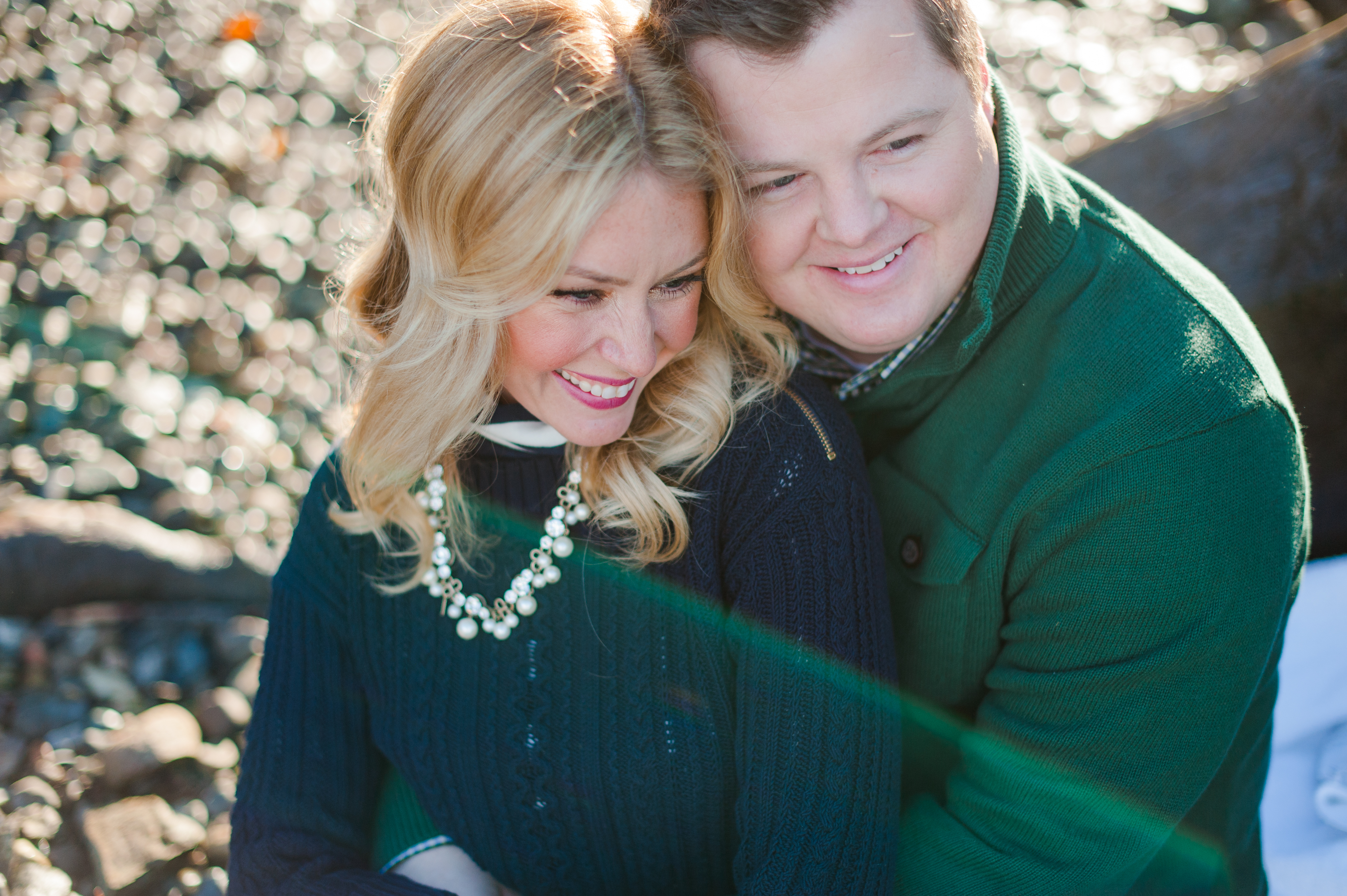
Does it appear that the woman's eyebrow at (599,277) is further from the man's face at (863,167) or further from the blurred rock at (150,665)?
the blurred rock at (150,665)

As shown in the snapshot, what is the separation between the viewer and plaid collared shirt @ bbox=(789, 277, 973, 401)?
1.89 meters

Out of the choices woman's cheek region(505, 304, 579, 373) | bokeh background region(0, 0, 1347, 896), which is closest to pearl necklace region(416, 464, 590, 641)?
woman's cheek region(505, 304, 579, 373)

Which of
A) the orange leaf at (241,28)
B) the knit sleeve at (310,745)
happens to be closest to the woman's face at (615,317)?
the knit sleeve at (310,745)

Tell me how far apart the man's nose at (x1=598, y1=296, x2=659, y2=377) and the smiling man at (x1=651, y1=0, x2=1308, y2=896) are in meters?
0.29

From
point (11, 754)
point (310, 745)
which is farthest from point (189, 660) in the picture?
point (310, 745)

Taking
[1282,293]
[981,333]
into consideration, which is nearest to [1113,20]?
[1282,293]

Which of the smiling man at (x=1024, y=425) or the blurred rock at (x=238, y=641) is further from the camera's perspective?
the blurred rock at (x=238, y=641)

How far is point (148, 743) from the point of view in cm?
264

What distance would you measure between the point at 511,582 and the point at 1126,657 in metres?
1.13

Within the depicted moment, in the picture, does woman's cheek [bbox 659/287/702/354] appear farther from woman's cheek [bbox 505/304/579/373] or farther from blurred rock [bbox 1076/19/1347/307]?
blurred rock [bbox 1076/19/1347/307]

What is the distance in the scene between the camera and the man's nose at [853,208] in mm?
1669

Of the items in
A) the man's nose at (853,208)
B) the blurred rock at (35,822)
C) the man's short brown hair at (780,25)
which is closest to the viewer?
the man's short brown hair at (780,25)

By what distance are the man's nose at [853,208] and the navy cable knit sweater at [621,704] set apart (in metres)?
0.33

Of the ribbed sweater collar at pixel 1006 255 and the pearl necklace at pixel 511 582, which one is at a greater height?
the ribbed sweater collar at pixel 1006 255
